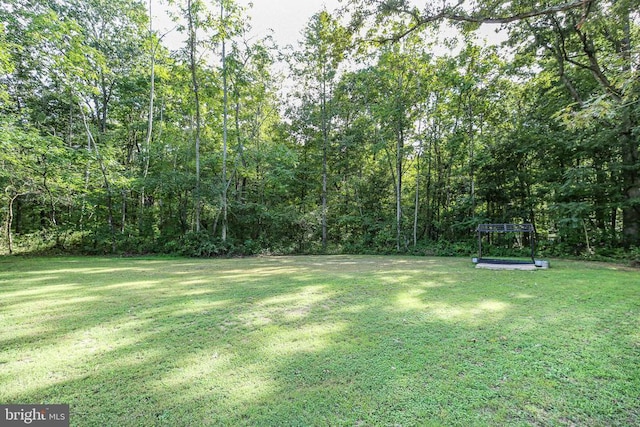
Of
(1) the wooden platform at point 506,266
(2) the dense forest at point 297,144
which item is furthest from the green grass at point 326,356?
(2) the dense forest at point 297,144

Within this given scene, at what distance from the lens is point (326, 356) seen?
2.22 m

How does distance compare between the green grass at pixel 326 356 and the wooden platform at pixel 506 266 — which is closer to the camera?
the green grass at pixel 326 356

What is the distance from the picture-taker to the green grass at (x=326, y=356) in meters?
1.58

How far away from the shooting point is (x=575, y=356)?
2168mm

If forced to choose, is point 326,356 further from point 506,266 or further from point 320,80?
point 320,80

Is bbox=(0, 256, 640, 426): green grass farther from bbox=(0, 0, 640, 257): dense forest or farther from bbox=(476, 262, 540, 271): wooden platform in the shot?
bbox=(0, 0, 640, 257): dense forest

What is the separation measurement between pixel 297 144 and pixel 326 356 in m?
13.4

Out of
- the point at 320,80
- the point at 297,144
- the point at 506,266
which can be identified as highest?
the point at 320,80

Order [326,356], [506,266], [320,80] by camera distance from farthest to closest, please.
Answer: [320,80] → [506,266] → [326,356]

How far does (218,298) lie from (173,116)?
1256 centimetres

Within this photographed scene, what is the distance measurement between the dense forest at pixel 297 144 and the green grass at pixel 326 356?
6.66 m

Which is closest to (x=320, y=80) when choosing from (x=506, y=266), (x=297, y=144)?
(x=297, y=144)

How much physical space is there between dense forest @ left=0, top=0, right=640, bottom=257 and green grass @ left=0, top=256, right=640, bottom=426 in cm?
666

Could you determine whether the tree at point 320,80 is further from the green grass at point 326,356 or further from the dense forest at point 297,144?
the green grass at point 326,356
